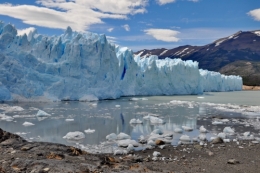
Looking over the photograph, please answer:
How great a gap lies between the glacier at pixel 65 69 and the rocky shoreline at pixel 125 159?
15.5 m

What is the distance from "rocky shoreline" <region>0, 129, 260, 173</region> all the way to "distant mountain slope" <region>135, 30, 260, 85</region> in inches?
2698

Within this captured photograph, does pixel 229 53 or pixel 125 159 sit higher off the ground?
pixel 229 53

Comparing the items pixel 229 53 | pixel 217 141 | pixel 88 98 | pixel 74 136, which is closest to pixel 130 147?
pixel 74 136

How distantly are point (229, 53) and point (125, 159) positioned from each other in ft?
426

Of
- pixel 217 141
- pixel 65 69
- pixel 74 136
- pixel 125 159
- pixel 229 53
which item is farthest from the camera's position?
pixel 229 53

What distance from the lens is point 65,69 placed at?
77.0 feet

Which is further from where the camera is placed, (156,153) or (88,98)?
(88,98)

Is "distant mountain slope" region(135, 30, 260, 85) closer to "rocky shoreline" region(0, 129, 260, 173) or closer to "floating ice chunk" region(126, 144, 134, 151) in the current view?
"rocky shoreline" region(0, 129, 260, 173)

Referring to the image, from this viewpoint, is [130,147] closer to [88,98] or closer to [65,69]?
[88,98]

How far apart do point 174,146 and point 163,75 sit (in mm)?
25231

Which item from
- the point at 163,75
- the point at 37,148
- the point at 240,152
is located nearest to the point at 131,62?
the point at 163,75

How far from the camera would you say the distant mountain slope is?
90.5 m

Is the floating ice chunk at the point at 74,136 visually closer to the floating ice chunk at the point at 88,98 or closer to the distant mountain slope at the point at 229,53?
the floating ice chunk at the point at 88,98

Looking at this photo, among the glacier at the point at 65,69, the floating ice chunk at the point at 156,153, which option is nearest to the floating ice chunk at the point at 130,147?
the floating ice chunk at the point at 156,153
